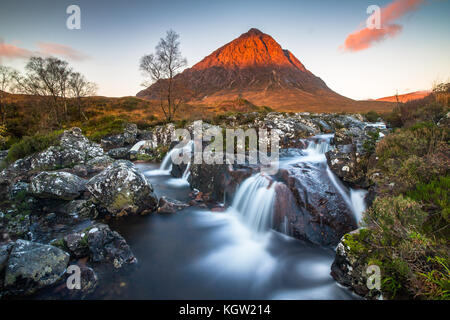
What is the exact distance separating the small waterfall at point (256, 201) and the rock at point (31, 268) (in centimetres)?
517

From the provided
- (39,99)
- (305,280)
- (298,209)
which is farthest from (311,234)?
(39,99)

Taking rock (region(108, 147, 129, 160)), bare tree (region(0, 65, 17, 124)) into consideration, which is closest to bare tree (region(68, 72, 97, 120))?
bare tree (region(0, 65, 17, 124))

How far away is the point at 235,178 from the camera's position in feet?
25.8

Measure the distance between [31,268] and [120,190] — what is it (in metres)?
3.19

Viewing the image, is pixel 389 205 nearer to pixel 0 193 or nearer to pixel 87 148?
pixel 0 193

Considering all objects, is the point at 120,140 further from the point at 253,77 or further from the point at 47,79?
the point at 253,77

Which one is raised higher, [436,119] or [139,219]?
[436,119]

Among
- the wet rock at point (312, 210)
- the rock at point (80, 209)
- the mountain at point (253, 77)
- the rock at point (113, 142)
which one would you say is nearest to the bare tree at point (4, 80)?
the rock at point (113, 142)

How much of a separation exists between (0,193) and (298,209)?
1078 centimetres

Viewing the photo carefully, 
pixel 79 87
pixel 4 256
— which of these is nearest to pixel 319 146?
pixel 4 256

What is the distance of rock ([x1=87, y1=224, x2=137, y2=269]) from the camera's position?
445 cm

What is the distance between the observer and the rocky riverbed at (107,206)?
12.5ft

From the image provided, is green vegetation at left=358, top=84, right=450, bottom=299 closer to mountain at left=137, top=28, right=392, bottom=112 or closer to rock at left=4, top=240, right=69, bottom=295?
rock at left=4, top=240, right=69, bottom=295

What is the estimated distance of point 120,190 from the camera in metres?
6.68
